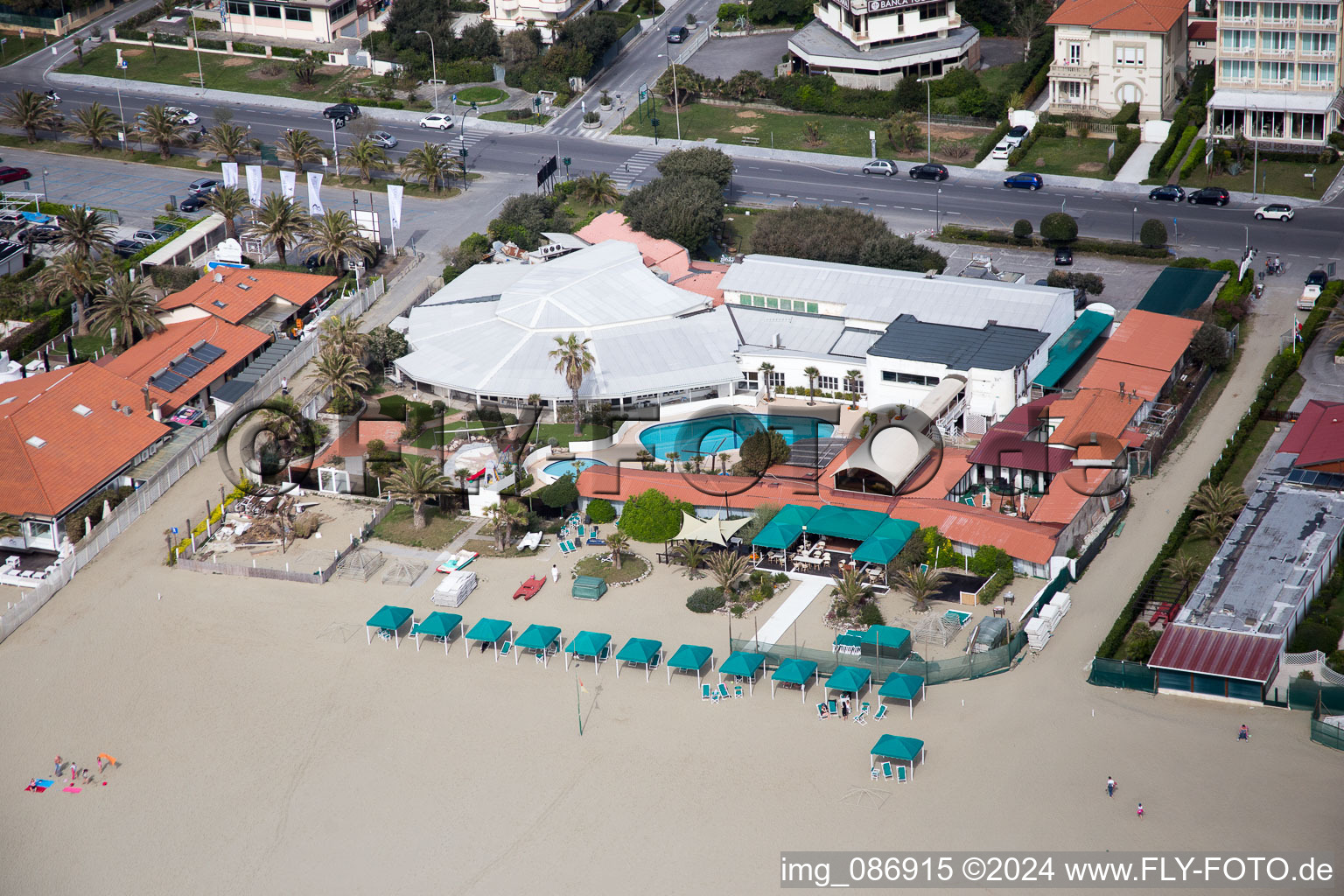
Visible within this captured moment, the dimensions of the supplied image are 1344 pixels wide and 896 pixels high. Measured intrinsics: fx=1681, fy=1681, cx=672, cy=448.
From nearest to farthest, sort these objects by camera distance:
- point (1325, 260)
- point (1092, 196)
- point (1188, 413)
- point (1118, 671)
→ point (1118, 671), point (1188, 413), point (1325, 260), point (1092, 196)

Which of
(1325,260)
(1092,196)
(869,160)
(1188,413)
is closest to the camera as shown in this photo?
(1188,413)

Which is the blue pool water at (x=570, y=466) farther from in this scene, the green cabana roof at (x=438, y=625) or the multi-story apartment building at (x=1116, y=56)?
the multi-story apartment building at (x=1116, y=56)

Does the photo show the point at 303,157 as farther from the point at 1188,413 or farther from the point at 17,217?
the point at 1188,413

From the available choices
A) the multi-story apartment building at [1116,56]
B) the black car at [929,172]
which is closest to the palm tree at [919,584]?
the black car at [929,172]

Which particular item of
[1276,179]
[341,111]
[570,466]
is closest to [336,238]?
[570,466]

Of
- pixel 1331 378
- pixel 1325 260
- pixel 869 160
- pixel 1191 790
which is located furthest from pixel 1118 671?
pixel 869 160

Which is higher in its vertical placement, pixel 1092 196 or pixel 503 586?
pixel 1092 196

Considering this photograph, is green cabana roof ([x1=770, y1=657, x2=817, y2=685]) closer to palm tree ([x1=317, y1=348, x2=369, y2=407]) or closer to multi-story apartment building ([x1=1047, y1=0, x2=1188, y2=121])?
palm tree ([x1=317, y1=348, x2=369, y2=407])
